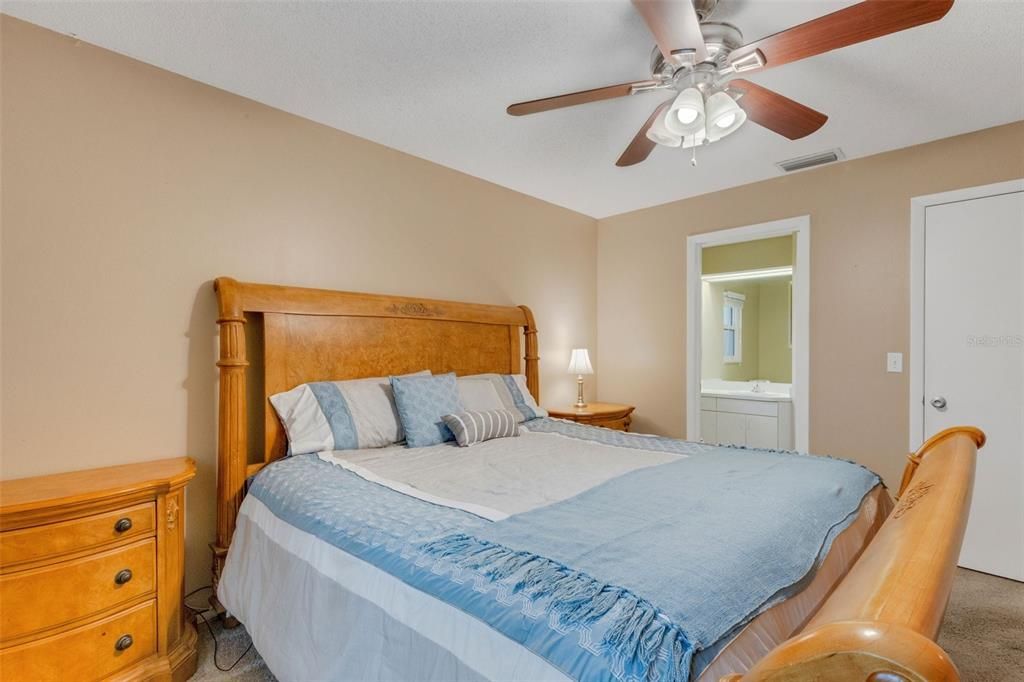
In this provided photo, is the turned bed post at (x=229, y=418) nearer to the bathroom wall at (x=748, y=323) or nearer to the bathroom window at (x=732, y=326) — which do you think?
the bathroom wall at (x=748, y=323)

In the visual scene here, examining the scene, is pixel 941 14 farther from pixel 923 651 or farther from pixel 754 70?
pixel 923 651

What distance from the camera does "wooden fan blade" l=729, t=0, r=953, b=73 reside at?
135cm

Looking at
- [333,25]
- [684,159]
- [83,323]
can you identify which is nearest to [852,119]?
[684,159]

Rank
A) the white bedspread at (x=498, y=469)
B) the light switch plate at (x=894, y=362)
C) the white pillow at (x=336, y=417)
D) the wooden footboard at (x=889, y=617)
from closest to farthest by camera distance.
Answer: the wooden footboard at (x=889, y=617) → the white bedspread at (x=498, y=469) → the white pillow at (x=336, y=417) → the light switch plate at (x=894, y=362)

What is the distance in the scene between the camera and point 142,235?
7.20 feet

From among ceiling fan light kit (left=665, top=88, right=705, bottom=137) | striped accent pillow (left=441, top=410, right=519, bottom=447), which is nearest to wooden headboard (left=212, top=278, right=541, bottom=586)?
striped accent pillow (left=441, top=410, right=519, bottom=447)

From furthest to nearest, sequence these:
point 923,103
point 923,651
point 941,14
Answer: point 923,103 → point 941,14 → point 923,651

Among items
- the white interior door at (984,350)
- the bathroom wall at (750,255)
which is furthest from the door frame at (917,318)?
the bathroom wall at (750,255)

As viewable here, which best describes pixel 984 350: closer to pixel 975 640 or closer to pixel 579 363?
pixel 975 640

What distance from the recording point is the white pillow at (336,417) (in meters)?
2.36

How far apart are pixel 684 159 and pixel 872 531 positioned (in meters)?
2.37

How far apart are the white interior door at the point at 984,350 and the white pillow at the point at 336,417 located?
124 inches

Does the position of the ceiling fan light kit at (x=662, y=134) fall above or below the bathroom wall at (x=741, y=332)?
above

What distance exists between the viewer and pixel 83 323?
2.04 metres
